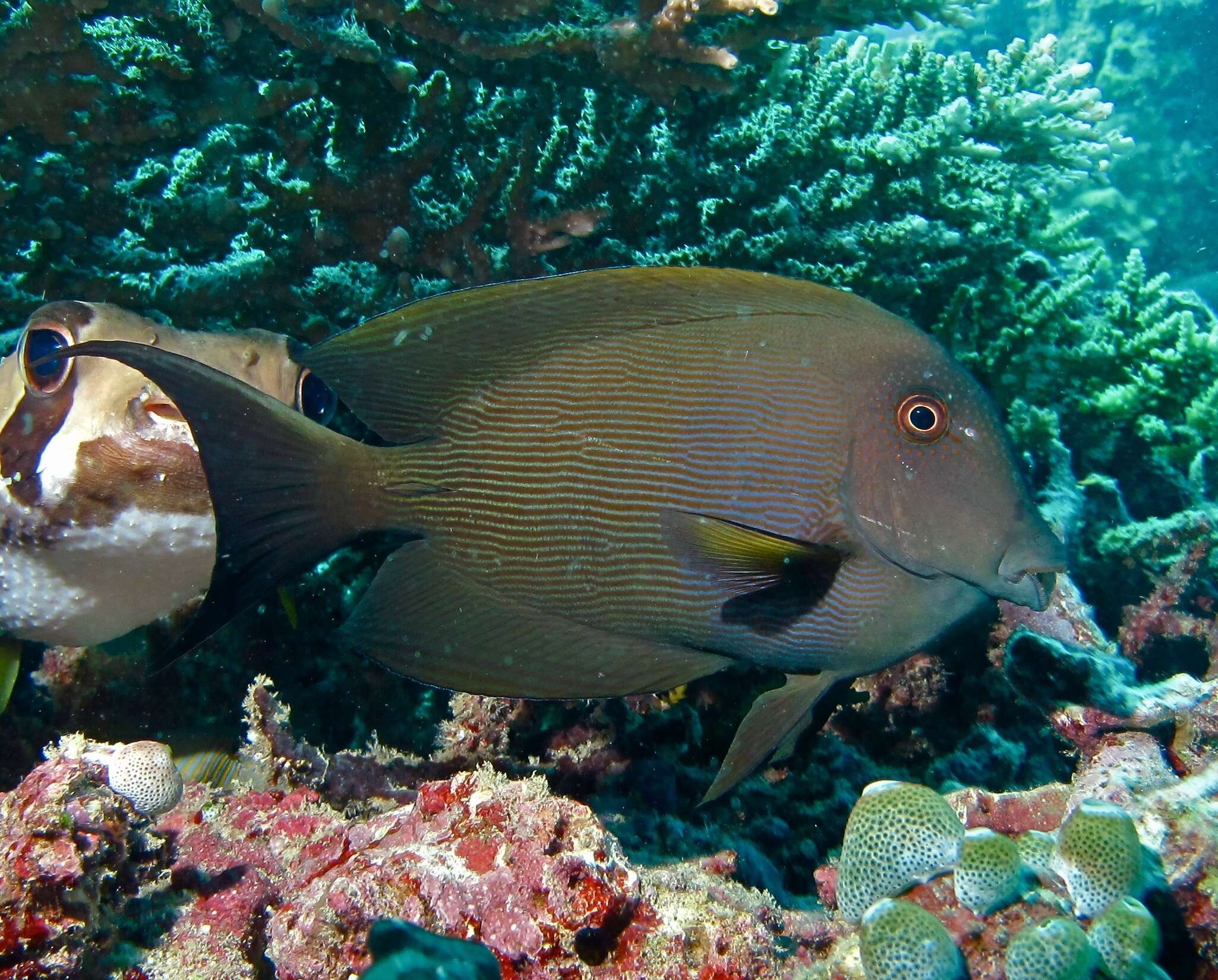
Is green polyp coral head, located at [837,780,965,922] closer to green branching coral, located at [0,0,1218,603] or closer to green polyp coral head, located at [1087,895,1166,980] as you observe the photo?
green polyp coral head, located at [1087,895,1166,980]

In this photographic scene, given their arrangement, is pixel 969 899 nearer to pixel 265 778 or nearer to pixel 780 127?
pixel 265 778

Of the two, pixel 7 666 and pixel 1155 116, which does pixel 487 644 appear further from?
pixel 1155 116

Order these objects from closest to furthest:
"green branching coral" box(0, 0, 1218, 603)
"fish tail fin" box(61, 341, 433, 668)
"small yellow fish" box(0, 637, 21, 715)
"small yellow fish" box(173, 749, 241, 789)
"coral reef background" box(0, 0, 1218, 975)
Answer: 1. "fish tail fin" box(61, 341, 433, 668)
2. "small yellow fish" box(0, 637, 21, 715)
3. "small yellow fish" box(173, 749, 241, 789)
4. "coral reef background" box(0, 0, 1218, 975)
5. "green branching coral" box(0, 0, 1218, 603)

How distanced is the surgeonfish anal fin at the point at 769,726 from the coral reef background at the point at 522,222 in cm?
74

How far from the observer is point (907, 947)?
1790 mm

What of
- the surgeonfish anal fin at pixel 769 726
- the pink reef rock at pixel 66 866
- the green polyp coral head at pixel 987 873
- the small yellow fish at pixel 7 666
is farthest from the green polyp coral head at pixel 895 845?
the small yellow fish at pixel 7 666

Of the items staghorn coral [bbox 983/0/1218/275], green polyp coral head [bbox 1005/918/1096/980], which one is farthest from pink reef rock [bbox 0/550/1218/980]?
staghorn coral [bbox 983/0/1218/275]

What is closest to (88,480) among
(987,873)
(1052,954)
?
(987,873)

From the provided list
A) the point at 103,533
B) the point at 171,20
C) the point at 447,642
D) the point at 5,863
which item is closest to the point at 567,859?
the point at 447,642

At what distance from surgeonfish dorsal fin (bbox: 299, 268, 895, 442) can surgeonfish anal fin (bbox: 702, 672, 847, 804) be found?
0.93m

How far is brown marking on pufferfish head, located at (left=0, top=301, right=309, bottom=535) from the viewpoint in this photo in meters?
2.19

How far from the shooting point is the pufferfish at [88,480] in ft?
7.19

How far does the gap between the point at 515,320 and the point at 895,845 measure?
5.56 feet

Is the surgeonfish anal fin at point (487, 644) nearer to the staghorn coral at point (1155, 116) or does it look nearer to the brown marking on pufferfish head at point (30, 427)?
the brown marking on pufferfish head at point (30, 427)
